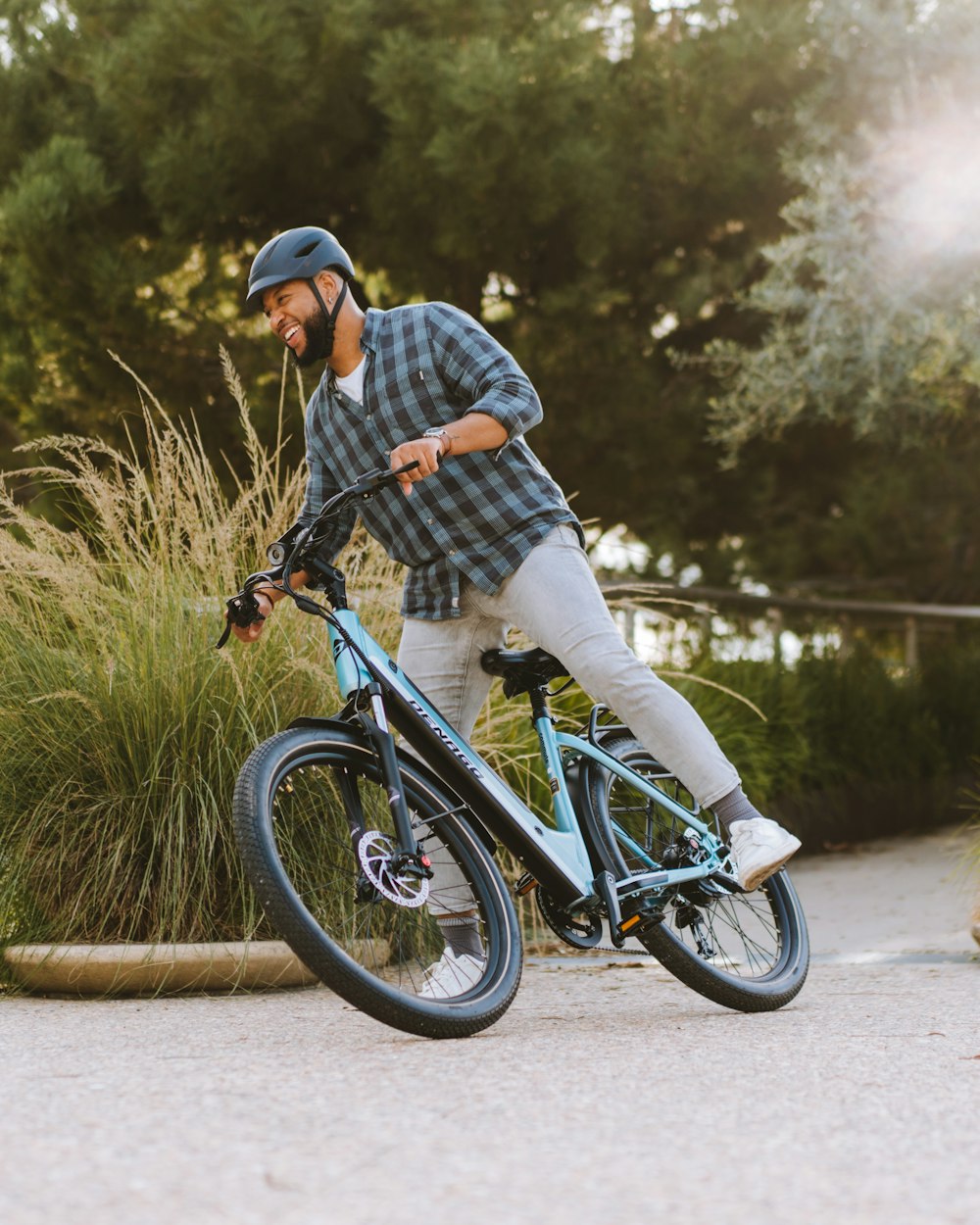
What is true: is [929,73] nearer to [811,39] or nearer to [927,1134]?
[811,39]

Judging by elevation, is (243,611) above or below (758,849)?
above

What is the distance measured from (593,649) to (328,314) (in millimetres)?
913

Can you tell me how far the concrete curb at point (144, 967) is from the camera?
11.9 ft

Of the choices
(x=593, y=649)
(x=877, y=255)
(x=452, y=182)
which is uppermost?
(x=452, y=182)

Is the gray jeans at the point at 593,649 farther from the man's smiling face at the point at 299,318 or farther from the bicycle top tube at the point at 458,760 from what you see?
the man's smiling face at the point at 299,318

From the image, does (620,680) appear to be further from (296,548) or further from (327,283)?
(327,283)

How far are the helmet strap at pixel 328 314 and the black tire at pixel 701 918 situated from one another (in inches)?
44.0

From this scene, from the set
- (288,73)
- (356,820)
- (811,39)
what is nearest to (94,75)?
(288,73)

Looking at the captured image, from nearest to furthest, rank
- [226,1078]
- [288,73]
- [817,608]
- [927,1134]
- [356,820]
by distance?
[927,1134] → [226,1078] → [356,820] → [288,73] → [817,608]

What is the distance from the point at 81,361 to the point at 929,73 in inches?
201

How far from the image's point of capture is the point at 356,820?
3.07 meters

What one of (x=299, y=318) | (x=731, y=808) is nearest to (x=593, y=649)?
(x=731, y=808)

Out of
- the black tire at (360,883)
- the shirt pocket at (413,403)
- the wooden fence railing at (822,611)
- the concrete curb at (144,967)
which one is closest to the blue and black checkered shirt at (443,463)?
the shirt pocket at (413,403)

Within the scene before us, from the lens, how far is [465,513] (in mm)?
3283
